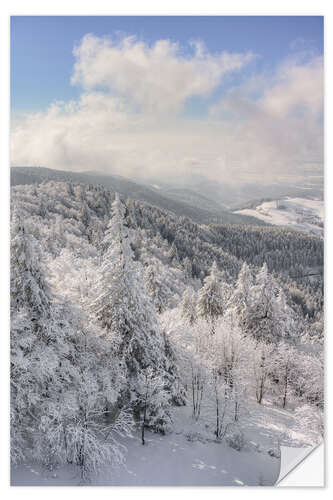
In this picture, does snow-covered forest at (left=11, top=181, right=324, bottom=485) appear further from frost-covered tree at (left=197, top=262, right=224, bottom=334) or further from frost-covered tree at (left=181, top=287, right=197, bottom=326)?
frost-covered tree at (left=181, top=287, right=197, bottom=326)

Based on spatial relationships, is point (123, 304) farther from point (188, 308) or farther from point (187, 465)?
point (188, 308)

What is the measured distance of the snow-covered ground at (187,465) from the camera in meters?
8.87

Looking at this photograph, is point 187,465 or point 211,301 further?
point 211,301

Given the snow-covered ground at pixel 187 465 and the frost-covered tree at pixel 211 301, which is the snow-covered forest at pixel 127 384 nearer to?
the snow-covered ground at pixel 187 465

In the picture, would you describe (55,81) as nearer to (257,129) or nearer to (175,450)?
(257,129)

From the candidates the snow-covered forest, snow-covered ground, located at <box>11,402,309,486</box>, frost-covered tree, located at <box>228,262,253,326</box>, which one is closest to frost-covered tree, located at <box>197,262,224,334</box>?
frost-covered tree, located at <box>228,262,253,326</box>

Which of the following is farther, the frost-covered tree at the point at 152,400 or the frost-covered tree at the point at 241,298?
the frost-covered tree at the point at 241,298

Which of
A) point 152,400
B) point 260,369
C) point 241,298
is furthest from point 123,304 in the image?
point 241,298

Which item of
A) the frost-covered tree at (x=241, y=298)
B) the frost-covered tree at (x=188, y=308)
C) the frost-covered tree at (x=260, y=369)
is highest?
the frost-covered tree at (x=241, y=298)

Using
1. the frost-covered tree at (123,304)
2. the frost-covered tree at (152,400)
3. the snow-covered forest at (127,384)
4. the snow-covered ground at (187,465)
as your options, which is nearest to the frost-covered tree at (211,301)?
the snow-covered forest at (127,384)

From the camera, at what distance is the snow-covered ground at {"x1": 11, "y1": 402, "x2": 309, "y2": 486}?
349 inches

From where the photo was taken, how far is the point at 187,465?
9523mm

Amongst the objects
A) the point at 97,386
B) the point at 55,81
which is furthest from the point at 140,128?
the point at 97,386
